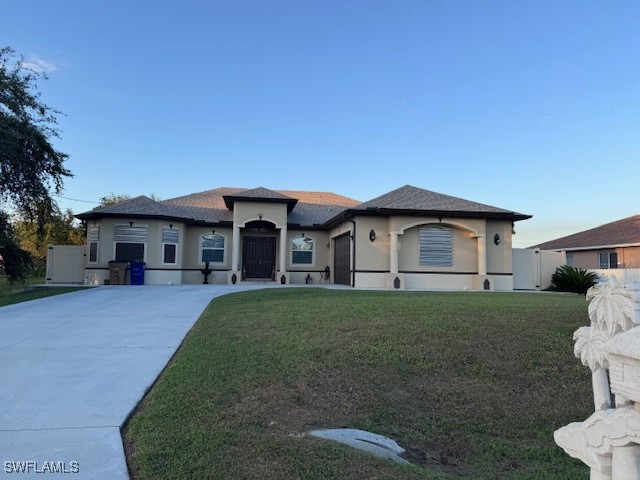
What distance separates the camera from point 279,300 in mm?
11297

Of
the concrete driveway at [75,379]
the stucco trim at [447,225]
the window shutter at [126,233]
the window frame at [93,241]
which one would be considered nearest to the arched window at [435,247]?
the stucco trim at [447,225]

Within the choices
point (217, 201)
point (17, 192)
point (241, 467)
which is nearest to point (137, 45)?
point (17, 192)

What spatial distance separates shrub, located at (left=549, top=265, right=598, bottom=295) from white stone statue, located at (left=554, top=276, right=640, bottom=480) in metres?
18.5

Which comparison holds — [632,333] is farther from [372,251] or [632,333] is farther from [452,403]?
[372,251]

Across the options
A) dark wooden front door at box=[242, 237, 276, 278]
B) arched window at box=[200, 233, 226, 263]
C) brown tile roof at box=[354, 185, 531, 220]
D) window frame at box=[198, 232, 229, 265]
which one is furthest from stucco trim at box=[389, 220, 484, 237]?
arched window at box=[200, 233, 226, 263]

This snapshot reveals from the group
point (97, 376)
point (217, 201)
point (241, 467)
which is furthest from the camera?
point (217, 201)

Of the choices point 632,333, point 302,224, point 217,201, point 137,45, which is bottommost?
point 632,333

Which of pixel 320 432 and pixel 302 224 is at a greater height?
pixel 302 224

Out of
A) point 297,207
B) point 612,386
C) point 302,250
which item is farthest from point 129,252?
point 612,386

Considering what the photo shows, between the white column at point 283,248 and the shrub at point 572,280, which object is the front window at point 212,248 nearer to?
the white column at point 283,248

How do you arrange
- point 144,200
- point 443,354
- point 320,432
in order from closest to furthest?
point 320,432
point 443,354
point 144,200

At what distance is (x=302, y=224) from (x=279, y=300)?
471 inches
